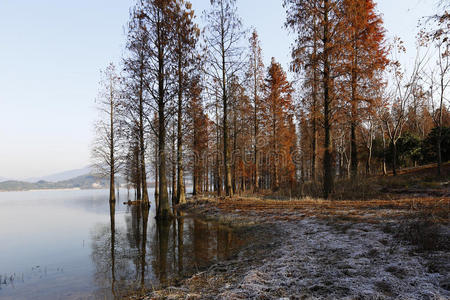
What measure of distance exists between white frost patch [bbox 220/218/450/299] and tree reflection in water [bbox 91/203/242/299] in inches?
80.7

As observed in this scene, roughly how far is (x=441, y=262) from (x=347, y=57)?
11972 mm

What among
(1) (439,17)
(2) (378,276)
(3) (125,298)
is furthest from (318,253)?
(1) (439,17)

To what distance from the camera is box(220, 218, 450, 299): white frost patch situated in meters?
3.17

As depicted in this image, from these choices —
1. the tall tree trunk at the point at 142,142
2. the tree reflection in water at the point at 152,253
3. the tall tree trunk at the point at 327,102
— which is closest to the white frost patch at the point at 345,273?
the tree reflection in water at the point at 152,253

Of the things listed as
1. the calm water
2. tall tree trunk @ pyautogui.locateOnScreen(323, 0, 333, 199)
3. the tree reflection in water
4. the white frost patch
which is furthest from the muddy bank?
tall tree trunk @ pyautogui.locateOnScreen(323, 0, 333, 199)

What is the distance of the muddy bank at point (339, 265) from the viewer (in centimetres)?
329

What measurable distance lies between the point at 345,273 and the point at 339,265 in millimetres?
397

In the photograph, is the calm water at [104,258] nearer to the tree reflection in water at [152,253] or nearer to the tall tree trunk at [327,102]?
the tree reflection in water at [152,253]

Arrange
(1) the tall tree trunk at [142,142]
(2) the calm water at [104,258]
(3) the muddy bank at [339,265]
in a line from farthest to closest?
(1) the tall tree trunk at [142,142]
(2) the calm water at [104,258]
(3) the muddy bank at [339,265]

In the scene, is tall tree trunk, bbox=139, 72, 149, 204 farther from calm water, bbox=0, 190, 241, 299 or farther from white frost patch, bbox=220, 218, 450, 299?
white frost patch, bbox=220, 218, 450, 299

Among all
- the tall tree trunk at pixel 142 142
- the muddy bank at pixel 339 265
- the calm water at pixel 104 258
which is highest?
the tall tree trunk at pixel 142 142

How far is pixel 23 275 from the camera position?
6484 millimetres

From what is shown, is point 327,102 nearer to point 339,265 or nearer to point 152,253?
point 339,265

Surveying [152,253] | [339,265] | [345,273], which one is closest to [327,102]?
[339,265]
